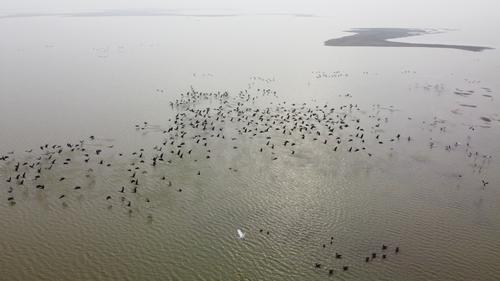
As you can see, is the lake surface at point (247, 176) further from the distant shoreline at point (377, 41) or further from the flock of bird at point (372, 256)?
the distant shoreline at point (377, 41)

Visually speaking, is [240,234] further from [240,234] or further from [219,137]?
[219,137]

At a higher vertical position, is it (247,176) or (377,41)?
(377,41)

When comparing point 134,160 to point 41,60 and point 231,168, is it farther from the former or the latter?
point 41,60

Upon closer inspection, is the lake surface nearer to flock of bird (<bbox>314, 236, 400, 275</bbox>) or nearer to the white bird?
flock of bird (<bbox>314, 236, 400, 275</bbox>)

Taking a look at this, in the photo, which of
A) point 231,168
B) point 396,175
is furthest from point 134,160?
point 396,175

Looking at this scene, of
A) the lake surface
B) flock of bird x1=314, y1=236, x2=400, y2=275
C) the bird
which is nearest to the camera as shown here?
flock of bird x1=314, y1=236, x2=400, y2=275

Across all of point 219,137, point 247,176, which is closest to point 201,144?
point 219,137

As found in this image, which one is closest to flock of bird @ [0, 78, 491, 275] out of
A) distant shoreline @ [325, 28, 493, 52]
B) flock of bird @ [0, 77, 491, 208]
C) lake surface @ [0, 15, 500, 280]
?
flock of bird @ [0, 77, 491, 208]

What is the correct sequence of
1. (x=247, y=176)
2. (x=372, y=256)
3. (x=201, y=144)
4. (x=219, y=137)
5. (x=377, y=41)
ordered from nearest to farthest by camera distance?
(x=372, y=256) < (x=247, y=176) < (x=201, y=144) < (x=219, y=137) < (x=377, y=41)
